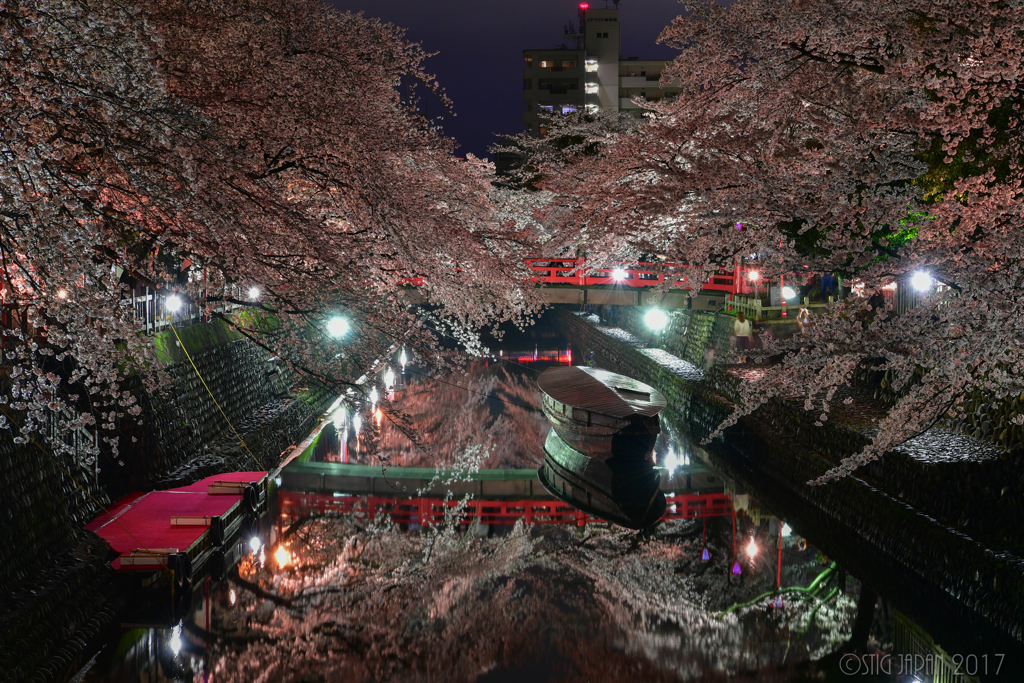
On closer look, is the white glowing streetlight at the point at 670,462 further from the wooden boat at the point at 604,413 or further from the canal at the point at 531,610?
the canal at the point at 531,610

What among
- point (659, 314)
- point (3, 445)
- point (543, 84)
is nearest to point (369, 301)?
point (3, 445)

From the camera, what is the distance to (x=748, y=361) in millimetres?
19016

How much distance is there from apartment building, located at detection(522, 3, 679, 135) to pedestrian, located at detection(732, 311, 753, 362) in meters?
41.6

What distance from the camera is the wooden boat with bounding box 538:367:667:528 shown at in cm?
1495

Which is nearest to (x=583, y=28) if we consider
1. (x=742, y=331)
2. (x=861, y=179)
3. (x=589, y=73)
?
(x=589, y=73)

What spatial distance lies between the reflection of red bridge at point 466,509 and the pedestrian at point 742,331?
5944mm

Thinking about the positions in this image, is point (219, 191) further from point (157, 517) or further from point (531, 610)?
point (531, 610)

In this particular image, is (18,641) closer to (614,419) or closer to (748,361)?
(614,419)

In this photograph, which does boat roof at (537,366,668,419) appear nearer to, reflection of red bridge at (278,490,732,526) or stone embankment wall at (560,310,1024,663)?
stone embankment wall at (560,310,1024,663)

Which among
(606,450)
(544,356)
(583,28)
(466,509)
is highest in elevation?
(583,28)

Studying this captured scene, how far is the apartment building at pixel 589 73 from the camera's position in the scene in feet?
192

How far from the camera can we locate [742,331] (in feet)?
65.5

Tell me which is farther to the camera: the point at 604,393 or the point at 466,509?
the point at 604,393

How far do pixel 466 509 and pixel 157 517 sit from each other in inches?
228
